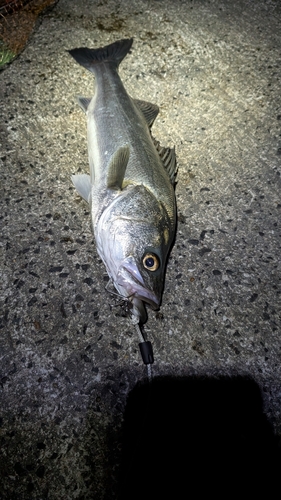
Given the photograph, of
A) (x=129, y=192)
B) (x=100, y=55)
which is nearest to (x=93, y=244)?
(x=129, y=192)

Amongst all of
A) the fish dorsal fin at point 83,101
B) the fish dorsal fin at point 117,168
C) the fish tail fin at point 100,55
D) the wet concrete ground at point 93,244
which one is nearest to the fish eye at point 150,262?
the wet concrete ground at point 93,244

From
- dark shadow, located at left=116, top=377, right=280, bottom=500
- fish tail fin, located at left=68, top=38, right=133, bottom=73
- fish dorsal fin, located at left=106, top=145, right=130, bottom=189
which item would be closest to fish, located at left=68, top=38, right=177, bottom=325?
fish dorsal fin, located at left=106, top=145, right=130, bottom=189

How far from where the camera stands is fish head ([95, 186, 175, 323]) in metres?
2.07

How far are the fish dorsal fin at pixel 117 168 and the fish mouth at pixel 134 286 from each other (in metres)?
0.68

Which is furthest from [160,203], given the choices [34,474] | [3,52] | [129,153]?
[3,52]

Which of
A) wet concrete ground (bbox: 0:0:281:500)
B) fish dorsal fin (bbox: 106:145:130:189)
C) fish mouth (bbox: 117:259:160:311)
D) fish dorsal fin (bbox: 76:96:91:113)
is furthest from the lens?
fish dorsal fin (bbox: 76:96:91:113)

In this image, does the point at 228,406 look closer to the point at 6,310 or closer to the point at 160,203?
the point at 160,203

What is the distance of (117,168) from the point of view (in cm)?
249

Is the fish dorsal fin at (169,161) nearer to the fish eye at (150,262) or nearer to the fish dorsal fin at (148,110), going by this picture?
the fish dorsal fin at (148,110)

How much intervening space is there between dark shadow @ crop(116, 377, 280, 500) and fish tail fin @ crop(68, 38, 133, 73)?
314cm

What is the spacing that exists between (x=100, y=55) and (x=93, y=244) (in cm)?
224

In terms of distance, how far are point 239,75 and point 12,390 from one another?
3786 millimetres

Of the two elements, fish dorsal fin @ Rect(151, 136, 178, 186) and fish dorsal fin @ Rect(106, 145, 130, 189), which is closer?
fish dorsal fin @ Rect(106, 145, 130, 189)

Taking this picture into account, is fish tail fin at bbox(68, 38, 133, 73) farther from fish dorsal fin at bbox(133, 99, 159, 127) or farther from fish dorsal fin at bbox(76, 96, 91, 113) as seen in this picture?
fish dorsal fin at bbox(133, 99, 159, 127)
